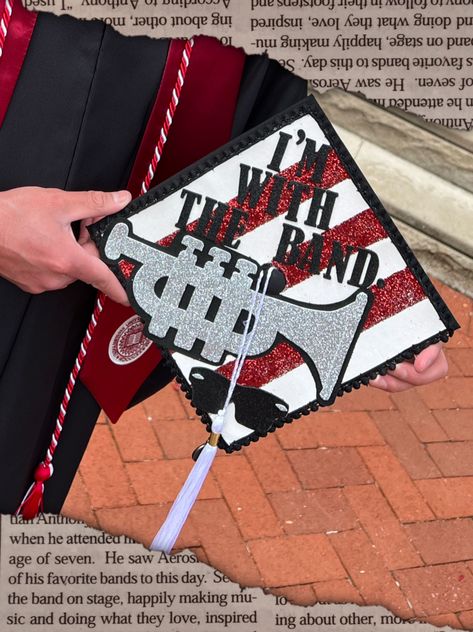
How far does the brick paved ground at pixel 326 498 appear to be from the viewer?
259 cm

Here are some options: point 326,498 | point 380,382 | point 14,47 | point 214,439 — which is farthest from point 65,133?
point 326,498

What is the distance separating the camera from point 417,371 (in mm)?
1547

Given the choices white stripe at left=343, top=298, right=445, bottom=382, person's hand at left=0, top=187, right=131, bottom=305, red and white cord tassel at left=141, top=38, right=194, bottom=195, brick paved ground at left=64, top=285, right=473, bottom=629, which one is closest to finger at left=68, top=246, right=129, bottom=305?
person's hand at left=0, top=187, right=131, bottom=305

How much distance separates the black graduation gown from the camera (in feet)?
4.82

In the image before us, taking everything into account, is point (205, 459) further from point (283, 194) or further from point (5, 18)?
point (5, 18)

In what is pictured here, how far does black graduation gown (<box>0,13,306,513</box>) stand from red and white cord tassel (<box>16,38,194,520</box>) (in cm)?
3

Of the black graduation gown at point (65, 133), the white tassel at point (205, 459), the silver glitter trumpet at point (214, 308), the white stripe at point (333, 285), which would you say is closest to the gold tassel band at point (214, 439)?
the white tassel at point (205, 459)

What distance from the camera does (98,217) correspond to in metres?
1.46

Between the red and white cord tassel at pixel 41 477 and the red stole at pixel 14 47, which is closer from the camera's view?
the red stole at pixel 14 47

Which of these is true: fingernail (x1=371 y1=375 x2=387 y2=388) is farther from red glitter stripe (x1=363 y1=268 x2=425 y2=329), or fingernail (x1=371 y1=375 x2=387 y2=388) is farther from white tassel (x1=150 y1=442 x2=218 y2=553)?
white tassel (x1=150 y1=442 x2=218 y2=553)

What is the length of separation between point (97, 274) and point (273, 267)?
25cm

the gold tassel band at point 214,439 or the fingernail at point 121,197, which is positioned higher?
the fingernail at point 121,197

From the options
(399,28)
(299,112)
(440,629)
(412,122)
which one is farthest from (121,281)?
(412,122)

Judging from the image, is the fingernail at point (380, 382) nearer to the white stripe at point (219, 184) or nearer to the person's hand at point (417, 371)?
the person's hand at point (417, 371)
